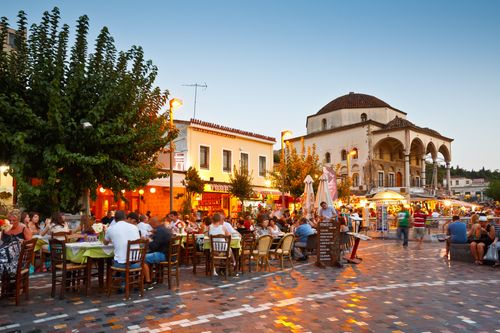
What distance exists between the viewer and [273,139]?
29.4m

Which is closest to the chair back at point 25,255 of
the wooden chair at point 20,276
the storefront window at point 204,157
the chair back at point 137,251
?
the wooden chair at point 20,276

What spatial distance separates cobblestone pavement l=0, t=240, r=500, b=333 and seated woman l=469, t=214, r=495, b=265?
2.38 meters

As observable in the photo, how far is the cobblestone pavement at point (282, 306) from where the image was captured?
5371 mm

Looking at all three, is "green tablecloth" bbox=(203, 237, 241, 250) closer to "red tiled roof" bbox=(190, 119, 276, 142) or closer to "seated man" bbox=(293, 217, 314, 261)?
"seated man" bbox=(293, 217, 314, 261)

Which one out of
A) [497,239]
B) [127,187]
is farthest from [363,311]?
[127,187]

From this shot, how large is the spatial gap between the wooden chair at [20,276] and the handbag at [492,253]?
11.3 m

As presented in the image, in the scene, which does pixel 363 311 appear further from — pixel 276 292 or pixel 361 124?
pixel 361 124

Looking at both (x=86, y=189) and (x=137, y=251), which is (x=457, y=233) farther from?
(x=86, y=189)

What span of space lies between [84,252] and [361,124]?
40.4 meters

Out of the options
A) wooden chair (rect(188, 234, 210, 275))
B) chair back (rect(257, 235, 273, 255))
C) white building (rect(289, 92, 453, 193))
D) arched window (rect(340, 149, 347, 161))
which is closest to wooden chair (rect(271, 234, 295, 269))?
chair back (rect(257, 235, 273, 255))

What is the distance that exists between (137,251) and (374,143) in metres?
39.8

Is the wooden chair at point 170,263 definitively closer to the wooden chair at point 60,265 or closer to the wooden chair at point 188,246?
the wooden chair at point 60,265

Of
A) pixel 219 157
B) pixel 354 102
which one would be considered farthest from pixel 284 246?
pixel 354 102

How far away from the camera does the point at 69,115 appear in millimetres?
11766
